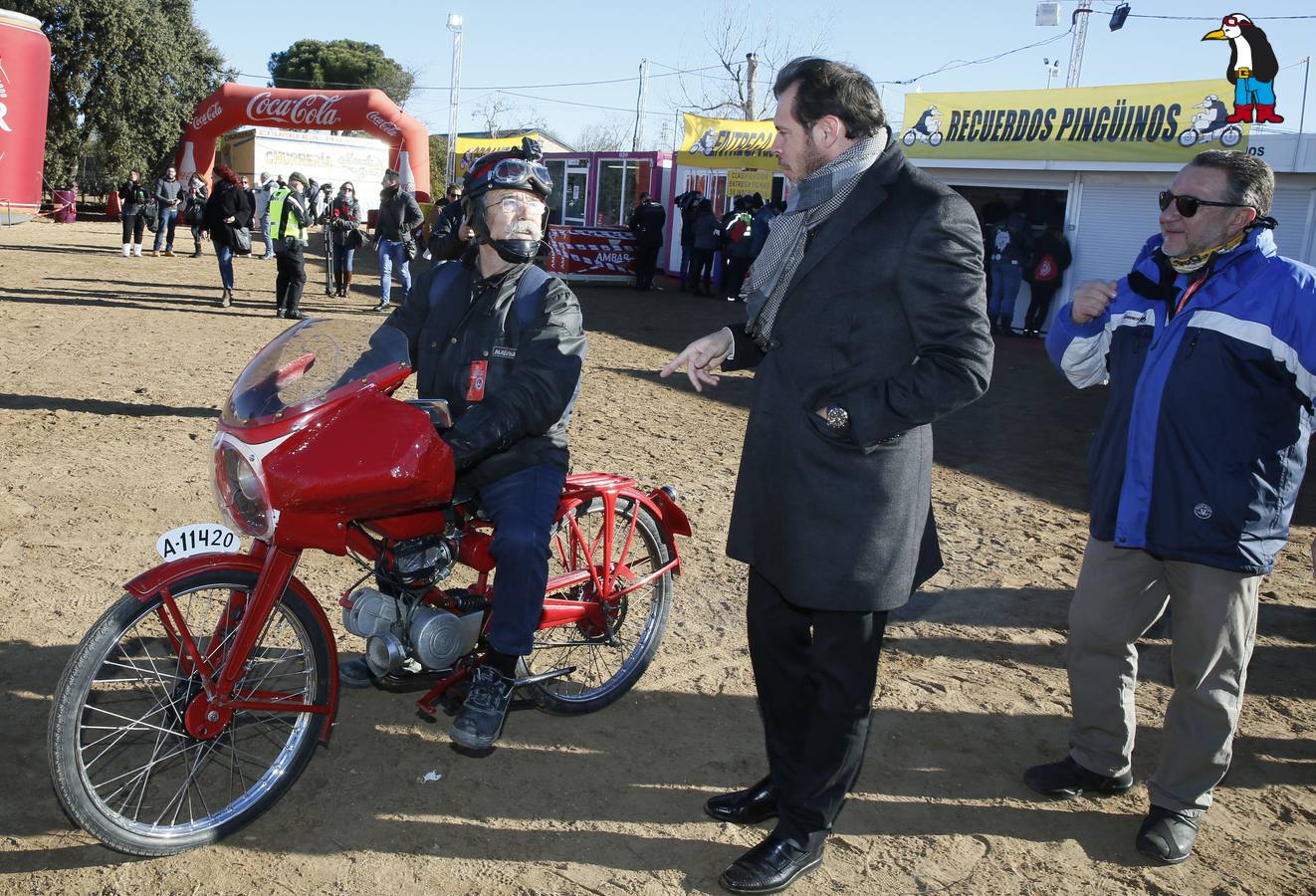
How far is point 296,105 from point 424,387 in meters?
25.0

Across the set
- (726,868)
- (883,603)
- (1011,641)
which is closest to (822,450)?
(883,603)

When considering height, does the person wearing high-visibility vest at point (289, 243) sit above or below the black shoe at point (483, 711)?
above

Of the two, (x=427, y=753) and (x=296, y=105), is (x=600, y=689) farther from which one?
(x=296, y=105)

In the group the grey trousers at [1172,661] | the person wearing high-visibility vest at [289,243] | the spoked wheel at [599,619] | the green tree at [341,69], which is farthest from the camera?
the green tree at [341,69]

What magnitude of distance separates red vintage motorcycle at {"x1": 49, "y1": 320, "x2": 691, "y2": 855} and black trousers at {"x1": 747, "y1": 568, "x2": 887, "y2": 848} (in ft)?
2.98

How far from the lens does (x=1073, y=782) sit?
3.65m

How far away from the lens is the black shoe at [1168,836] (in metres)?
3.28

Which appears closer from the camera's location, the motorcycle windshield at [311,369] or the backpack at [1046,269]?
the motorcycle windshield at [311,369]

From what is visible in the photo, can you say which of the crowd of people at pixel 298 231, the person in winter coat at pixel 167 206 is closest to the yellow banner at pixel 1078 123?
the crowd of people at pixel 298 231

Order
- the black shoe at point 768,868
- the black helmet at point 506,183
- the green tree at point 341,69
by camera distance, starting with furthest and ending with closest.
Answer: the green tree at point 341,69 → the black helmet at point 506,183 → the black shoe at point 768,868

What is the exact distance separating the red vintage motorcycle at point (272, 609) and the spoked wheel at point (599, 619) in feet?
0.97

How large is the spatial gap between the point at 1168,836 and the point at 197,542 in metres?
3.01

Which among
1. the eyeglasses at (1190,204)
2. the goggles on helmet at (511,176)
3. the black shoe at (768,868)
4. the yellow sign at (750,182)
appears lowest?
the black shoe at (768,868)

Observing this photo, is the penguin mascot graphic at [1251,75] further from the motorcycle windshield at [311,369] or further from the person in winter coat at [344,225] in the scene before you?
the motorcycle windshield at [311,369]
